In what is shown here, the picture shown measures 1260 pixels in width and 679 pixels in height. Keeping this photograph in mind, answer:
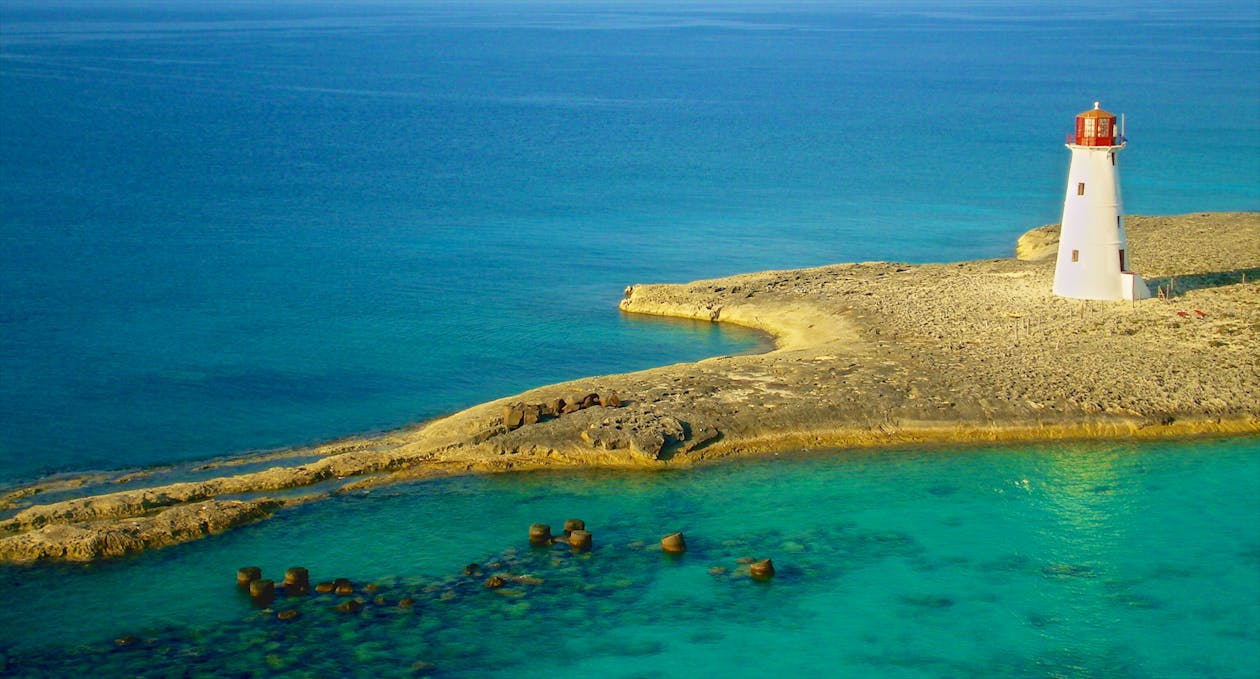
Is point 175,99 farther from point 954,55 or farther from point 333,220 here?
point 954,55

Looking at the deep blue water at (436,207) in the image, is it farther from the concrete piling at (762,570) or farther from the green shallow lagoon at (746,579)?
the concrete piling at (762,570)

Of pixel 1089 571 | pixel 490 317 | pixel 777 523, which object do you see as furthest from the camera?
pixel 490 317

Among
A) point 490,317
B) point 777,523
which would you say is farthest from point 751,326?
point 777,523

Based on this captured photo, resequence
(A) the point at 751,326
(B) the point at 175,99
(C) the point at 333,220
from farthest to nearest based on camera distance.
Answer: (B) the point at 175,99 < (C) the point at 333,220 < (A) the point at 751,326

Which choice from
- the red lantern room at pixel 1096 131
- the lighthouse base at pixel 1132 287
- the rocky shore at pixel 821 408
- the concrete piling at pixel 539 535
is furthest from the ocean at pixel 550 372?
the red lantern room at pixel 1096 131

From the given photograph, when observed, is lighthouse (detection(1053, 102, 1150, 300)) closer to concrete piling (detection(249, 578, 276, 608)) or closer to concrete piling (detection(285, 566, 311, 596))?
concrete piling (detection(285, 566, 311, 596))

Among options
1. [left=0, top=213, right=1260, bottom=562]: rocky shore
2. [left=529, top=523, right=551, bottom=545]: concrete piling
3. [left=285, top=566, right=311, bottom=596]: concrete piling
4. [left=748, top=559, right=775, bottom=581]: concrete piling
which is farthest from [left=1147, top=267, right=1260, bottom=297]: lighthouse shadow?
[left=285, top=566, right=311, bottom=596]: concrete piling

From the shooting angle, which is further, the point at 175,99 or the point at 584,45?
the point at 584,45
